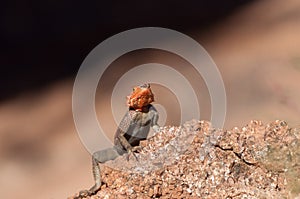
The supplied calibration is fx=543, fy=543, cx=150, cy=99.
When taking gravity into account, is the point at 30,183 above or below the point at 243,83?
below

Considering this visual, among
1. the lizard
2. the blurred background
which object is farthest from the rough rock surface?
the blurred background

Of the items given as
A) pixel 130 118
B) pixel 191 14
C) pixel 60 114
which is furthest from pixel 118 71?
pixel 130 118

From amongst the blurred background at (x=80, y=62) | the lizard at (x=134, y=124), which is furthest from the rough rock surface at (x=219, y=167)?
the blurred background at (x=80, y=62)

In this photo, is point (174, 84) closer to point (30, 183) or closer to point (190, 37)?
point (190, 37)

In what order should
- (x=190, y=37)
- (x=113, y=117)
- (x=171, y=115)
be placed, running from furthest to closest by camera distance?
(x=190, y=37) < (x=113, y=117) < (x=171, y=115)

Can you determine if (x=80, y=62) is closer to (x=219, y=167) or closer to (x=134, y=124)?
(x=134, y=124)

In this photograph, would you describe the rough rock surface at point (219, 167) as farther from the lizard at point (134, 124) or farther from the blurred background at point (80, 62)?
the blurred background at point (80, 62)
